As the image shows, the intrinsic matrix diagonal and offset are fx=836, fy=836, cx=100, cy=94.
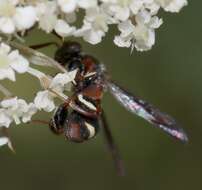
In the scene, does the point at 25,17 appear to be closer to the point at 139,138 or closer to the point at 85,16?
the point at 85,16

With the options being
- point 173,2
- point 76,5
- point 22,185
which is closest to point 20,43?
point 76,5

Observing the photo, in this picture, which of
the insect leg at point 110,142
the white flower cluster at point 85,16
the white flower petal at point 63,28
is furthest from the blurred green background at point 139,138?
the white flower petal at point 63,28

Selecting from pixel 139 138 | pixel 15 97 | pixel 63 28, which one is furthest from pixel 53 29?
pixel 139 138

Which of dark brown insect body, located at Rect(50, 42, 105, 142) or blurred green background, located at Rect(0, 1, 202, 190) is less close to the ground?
dark brown insect body, located at Rect(50, 42, 105, 142)

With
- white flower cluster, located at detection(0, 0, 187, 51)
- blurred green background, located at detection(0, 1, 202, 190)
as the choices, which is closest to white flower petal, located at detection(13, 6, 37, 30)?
white flower cluster, located at detection(0, 0, 187, 51)

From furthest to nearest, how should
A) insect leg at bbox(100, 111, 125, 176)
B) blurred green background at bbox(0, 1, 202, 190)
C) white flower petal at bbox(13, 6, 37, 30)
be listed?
blurred green background at bbox(0, 1, 202, 190) → insect leg at bbox(100, 111, 125, 176) → white flower petal at bbox(13, 6, 37, 30)

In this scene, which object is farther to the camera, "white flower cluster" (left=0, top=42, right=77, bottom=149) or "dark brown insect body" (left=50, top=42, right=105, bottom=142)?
"dark brown insect body" (left=50, top=42, right=105, bottom=142)

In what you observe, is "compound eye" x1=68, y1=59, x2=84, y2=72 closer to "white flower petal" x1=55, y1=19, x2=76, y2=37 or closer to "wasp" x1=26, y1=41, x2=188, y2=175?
"wasp" x1=26, y1=41, x2=188, y2=175

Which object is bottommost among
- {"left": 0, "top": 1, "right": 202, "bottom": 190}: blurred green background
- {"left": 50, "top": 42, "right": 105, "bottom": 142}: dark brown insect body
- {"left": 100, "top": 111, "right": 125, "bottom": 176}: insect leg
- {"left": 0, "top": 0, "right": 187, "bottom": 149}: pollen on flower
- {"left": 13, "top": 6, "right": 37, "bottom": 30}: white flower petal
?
{"left": 0, "top": 1, "right": 202, "bottom": 190}: blurred green background
